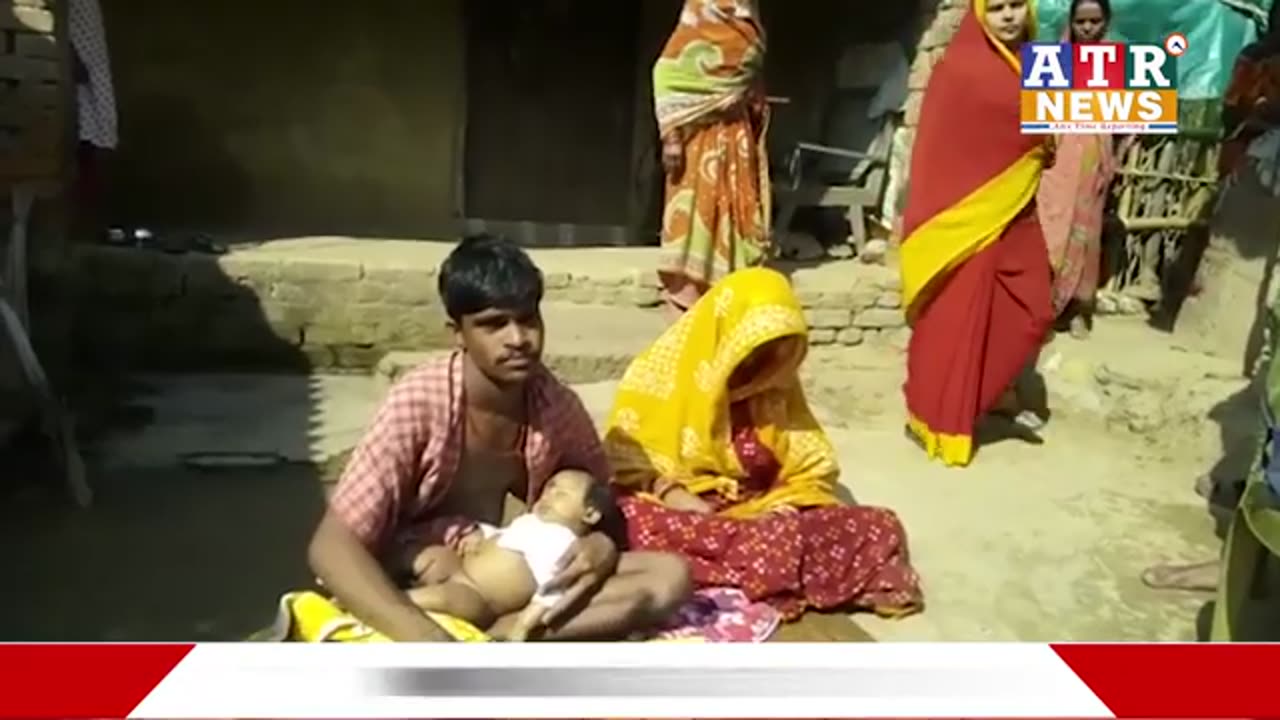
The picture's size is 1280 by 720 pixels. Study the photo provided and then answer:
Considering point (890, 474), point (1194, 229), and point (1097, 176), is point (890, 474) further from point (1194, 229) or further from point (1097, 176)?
point (1194, 229)

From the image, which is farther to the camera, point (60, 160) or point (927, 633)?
point (60, 160)

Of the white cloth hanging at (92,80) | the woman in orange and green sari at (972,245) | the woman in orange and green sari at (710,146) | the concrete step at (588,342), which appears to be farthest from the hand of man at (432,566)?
the white cloth hanging at (92,80)

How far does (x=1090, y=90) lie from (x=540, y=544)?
328 centimetres

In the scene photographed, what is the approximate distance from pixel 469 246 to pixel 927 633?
1641 millimetres

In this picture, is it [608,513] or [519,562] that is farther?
[608,513]

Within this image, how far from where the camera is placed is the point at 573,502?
9.24 feet

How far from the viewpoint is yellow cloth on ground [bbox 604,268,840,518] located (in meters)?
3.47

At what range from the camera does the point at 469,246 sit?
8.90 feet

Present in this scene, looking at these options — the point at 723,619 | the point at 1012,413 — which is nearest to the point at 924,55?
the point at 1012,413

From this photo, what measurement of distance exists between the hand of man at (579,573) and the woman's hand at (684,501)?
2.17ft

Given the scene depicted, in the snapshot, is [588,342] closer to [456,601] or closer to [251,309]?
[251,309]

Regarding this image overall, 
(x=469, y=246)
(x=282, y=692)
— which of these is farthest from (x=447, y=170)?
(x=282, y=692)

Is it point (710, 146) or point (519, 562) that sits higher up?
point (710, 146)

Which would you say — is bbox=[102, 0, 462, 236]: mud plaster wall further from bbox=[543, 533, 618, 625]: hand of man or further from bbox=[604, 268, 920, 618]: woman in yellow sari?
bbox=[543, 533, 618, 625]: hand of man
